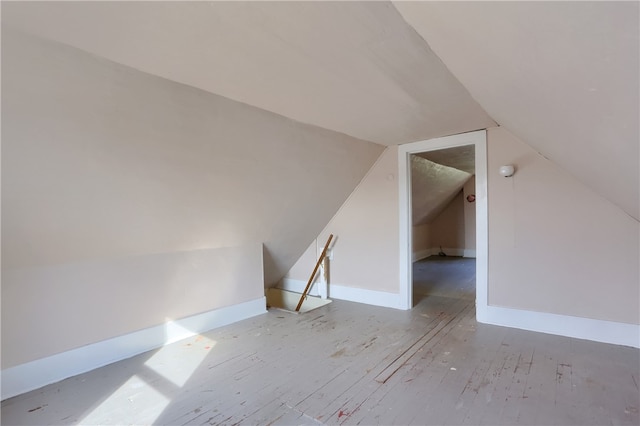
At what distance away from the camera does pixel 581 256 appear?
2809 millimetres

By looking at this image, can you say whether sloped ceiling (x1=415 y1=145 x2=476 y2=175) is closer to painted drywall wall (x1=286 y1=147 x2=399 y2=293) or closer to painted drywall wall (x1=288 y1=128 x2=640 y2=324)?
painted drywall wall (x1=286 y1=147 x2=399 y2=293)

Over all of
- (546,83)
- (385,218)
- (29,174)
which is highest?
(546,83)

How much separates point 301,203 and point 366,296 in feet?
4.94

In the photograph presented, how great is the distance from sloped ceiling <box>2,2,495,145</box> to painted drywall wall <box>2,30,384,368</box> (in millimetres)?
165

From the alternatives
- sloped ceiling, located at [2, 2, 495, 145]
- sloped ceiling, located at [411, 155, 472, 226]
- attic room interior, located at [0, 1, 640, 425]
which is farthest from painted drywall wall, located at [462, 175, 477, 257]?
sloped ceiling, located at [2, 2, 495, 145]

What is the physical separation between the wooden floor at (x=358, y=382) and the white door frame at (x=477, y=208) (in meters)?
0.53

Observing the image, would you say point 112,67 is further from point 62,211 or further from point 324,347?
point 324,347

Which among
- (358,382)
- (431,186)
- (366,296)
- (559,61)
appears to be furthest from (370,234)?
(559,61)

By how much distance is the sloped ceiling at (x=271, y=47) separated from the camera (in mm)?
1246

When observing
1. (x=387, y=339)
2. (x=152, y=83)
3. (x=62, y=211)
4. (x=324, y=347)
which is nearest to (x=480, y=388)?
(x=387, y=339)

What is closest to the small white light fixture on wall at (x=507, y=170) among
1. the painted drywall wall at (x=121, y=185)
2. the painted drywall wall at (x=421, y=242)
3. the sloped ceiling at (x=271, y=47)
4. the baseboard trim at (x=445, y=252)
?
the sloped ceiling at (x=271, y=47)

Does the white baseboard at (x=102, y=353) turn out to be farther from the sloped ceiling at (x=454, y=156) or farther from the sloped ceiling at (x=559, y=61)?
the sloped ceiling at (x=454, y=156)

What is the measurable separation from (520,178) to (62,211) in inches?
148

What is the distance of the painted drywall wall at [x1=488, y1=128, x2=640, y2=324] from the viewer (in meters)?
2.67
